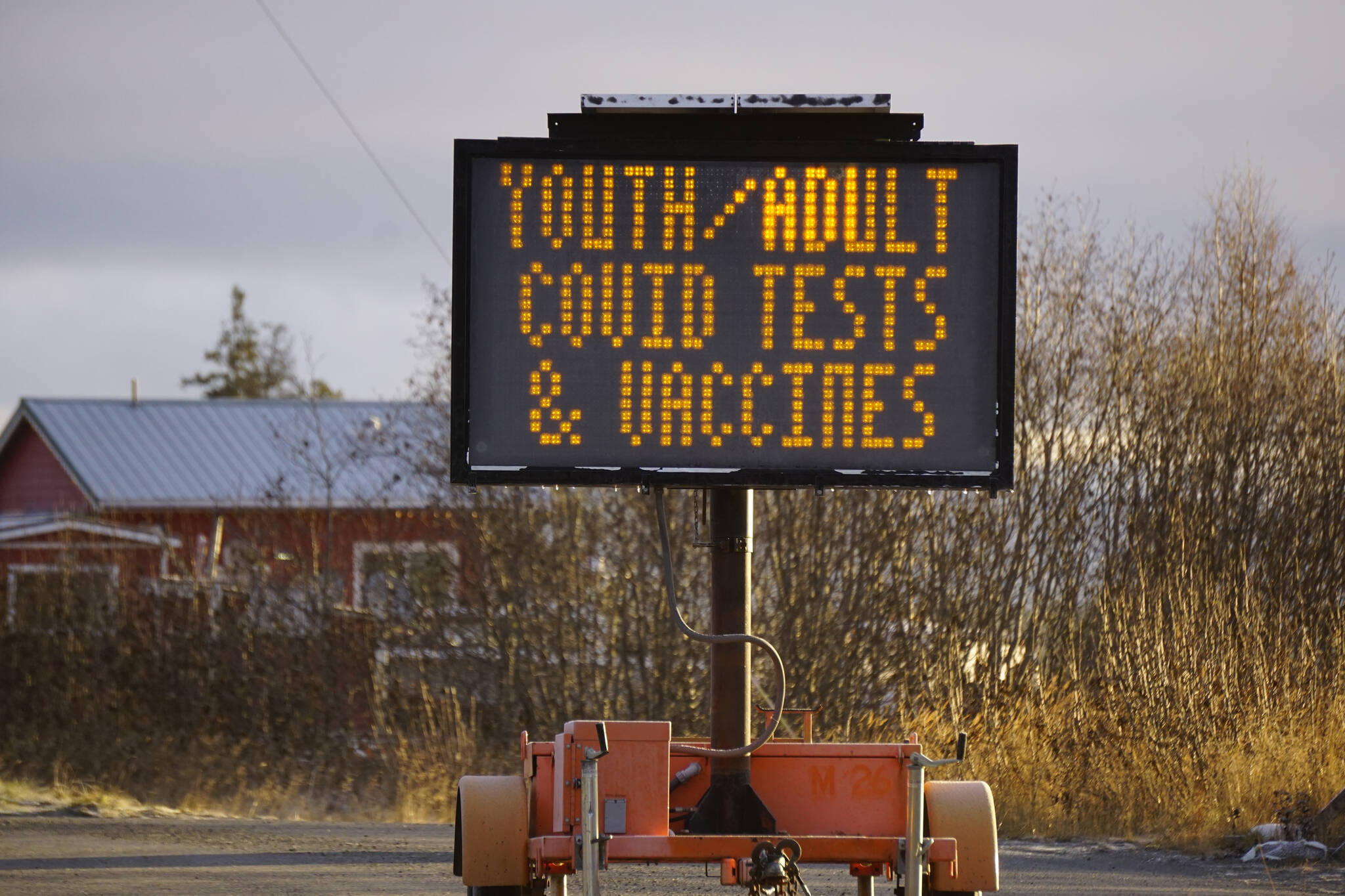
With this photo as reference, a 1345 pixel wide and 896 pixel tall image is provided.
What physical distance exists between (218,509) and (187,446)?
1099cm

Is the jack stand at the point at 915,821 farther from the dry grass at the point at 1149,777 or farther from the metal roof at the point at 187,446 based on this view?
the metal roof at the point at 187,446

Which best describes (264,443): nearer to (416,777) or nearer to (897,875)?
(416,777)

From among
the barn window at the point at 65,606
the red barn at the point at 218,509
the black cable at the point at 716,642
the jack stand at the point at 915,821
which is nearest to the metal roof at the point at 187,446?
the red barn at the point at 218,509

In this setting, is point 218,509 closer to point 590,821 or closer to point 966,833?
point 966,833

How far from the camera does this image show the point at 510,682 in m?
17.8

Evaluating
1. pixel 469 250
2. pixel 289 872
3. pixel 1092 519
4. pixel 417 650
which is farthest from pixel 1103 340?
pixel 469 250

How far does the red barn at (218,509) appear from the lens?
766 inches

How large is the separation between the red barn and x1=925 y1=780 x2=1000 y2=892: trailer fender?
40.0ft

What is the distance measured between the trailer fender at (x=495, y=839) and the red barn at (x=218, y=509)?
11949 millimetres

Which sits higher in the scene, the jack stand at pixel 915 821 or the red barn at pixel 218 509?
the red barn at pixel 218 509

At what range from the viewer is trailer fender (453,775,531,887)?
6250mm

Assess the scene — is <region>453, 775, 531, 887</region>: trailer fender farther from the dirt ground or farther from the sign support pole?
the dirt ground

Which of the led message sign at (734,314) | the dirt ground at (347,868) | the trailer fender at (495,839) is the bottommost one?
the dirt ground at (347,868)

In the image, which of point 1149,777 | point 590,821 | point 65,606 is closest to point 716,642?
point 590,821
